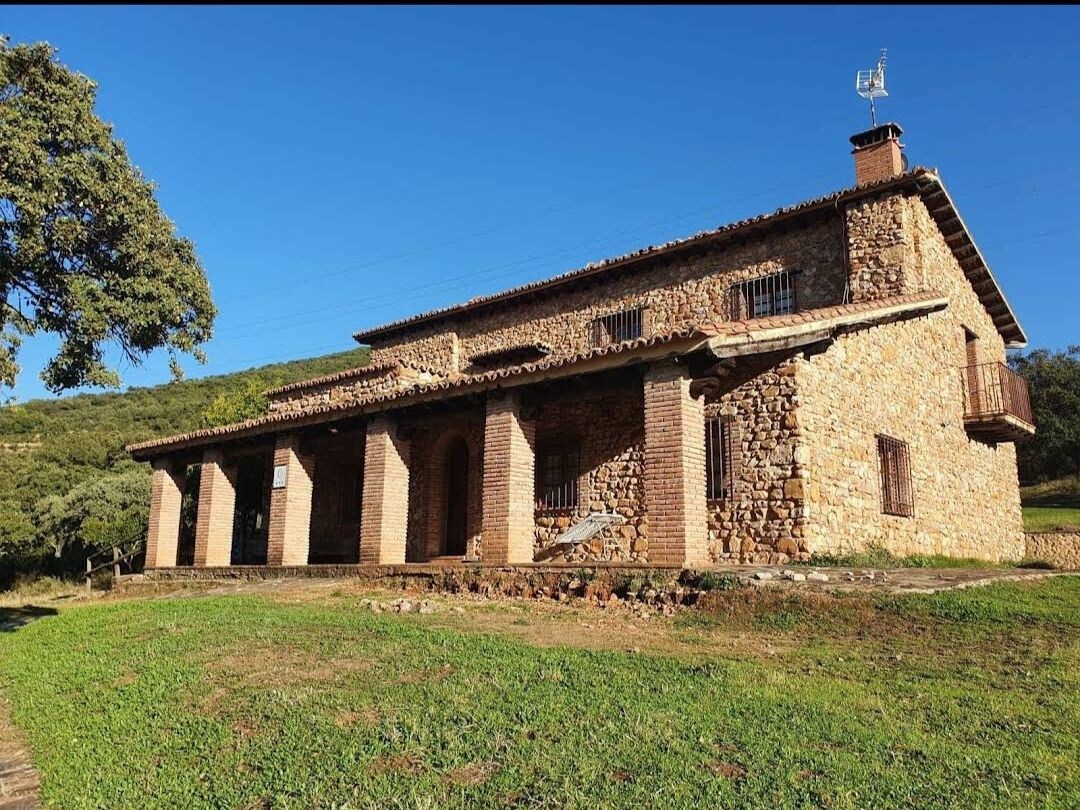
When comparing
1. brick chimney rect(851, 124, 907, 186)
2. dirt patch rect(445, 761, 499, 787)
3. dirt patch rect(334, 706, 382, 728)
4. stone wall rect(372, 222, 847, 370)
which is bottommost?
dirt patch rect(445, 761, 499, 787)

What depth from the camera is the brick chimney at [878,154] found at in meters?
15.9

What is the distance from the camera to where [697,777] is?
4.22 meters

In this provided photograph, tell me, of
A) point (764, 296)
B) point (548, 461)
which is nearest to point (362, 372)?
point (548, 461)

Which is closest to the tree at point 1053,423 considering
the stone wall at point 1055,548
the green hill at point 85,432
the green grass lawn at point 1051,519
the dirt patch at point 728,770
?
the green grass lawn at point 1051,519

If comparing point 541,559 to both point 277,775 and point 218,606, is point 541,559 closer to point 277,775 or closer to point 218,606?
point 218,606

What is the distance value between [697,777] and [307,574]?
39.1 feet

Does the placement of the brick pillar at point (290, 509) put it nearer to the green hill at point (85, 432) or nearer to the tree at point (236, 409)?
the green hill at point (85, 432)

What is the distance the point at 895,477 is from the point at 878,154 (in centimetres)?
648

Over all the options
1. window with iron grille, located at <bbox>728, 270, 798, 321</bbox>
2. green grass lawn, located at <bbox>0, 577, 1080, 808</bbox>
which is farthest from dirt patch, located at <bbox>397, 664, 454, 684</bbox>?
window with iron grille, located at <bbox>728, 270, 798, 321</bbox>

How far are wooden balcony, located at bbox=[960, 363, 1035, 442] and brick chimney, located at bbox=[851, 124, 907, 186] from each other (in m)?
4.97

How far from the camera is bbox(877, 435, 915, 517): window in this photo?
46.4ft

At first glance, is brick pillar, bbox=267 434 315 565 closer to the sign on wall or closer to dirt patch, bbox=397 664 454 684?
the sign on wall

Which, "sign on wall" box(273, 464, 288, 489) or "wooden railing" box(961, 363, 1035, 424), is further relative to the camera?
"wooden railing" box(961, 363, 1035, 424)

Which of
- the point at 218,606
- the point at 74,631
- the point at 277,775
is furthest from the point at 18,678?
the point at 277,775
